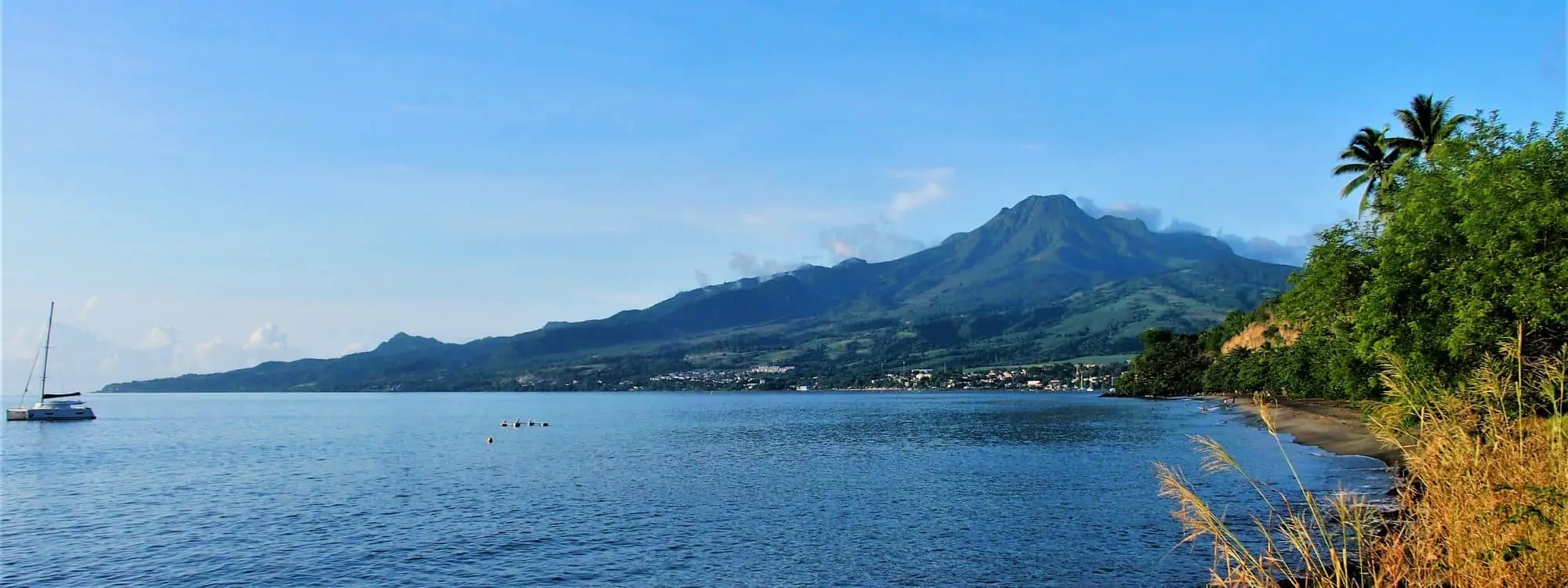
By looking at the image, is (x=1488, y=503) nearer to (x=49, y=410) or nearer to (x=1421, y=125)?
(x=1421, y=125)

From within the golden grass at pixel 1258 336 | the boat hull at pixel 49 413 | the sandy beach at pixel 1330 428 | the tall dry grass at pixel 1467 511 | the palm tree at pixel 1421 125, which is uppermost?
the palm tree at pixel 1421 125

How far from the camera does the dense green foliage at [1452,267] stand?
37.1 meters

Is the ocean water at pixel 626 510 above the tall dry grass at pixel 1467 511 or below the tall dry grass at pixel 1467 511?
below

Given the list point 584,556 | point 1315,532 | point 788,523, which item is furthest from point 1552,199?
point 584,556

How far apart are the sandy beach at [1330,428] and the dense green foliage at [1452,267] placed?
23.7 feet

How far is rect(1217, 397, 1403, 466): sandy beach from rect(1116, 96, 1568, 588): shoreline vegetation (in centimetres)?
38

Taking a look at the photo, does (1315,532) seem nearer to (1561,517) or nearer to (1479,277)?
(1479,277)

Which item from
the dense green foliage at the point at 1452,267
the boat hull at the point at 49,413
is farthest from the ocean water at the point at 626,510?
the boat hull at the point at 49,413

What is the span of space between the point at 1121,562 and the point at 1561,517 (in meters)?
22.5

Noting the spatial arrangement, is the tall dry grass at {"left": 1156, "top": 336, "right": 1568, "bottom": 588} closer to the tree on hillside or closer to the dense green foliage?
the dense green foliage

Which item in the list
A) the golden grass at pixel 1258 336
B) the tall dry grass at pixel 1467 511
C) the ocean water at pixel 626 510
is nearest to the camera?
the tall dry grass at pixel 1467 511

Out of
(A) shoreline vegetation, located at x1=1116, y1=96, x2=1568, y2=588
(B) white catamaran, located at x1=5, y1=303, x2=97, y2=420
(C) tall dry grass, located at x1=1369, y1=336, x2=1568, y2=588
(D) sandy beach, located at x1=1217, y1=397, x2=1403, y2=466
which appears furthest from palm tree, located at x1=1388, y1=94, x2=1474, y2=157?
(B) white catamaran, located at x1=5, y1=303, x2=97, y2=420

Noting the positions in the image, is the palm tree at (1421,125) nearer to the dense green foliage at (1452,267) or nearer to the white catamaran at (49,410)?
the dense green foliage at (1452,267)

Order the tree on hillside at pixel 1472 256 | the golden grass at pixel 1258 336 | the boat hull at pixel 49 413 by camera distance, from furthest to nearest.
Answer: the golden grass at pixel 1258 336 < the boat hull at pixel 49 413 < the tree on hillside at pixel 1472 256
